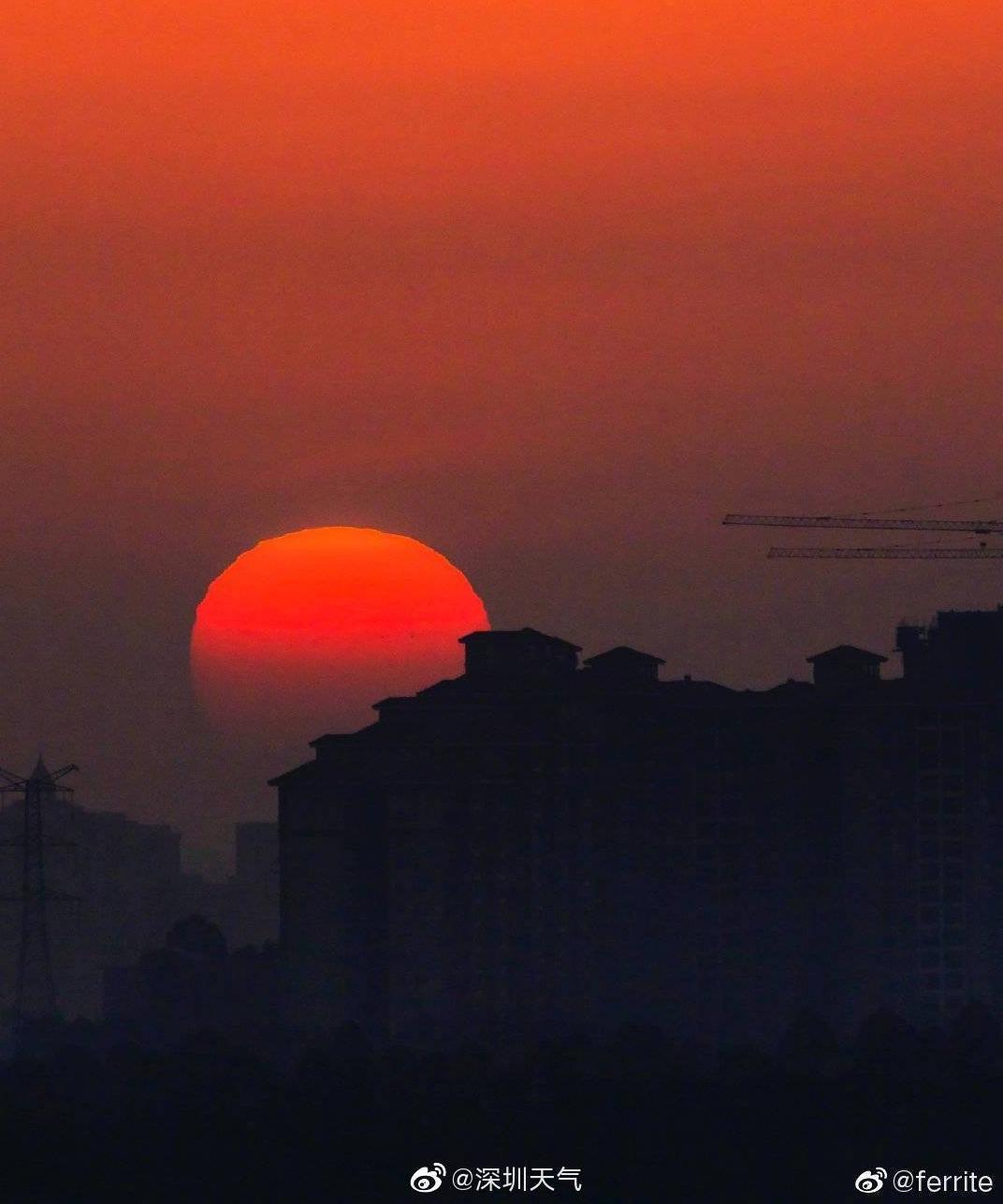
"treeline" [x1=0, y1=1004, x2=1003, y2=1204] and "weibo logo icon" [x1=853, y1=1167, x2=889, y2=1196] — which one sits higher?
"treeline" [x1=0, y1=1004, x2=1003, y2=1204]

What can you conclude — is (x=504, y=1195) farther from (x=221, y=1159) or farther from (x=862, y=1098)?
(x=862, y=1098)

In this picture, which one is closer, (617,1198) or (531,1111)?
(617,1198)

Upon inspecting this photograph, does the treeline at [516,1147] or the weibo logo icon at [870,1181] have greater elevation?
the treeline at [516,1147]

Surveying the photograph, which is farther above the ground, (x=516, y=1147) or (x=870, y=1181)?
(x=516, y=1147)

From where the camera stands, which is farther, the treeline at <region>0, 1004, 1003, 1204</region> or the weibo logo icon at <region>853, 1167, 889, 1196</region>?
the treeline at <region>0, 1004, 1003, 1204</region>

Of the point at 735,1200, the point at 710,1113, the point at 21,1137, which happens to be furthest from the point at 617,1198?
the point at 21,1137

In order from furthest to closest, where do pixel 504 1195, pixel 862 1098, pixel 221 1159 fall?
pixel 862 1098
pixel 221 1159
pixel 504 1195

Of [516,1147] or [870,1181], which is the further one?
[516,1147]

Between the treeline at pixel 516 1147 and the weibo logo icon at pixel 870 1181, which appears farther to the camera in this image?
the treeline at pixel 516 1147

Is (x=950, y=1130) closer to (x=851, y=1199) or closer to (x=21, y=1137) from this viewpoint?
(x=851, y=1199)

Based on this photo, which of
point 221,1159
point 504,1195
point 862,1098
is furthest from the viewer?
point 862,1098
